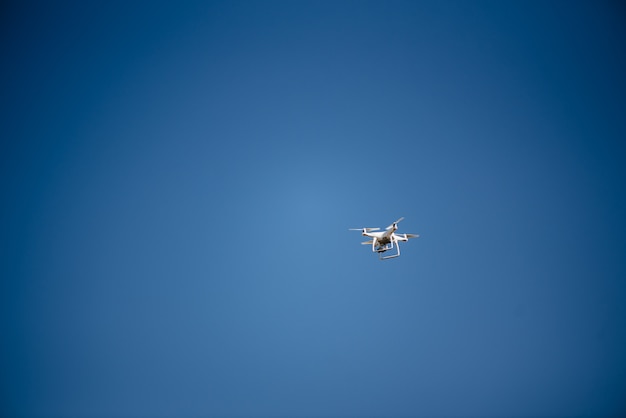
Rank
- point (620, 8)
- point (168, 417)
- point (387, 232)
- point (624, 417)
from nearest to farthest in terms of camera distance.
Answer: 1. point (387, 232)
2. point (624, 417)
3. point (168, 417)
4. point (620, 8)

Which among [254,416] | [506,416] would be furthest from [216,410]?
[506,416]

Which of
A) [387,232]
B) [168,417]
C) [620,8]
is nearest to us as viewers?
[387,232]

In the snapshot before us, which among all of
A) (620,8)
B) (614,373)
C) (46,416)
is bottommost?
(46,416)

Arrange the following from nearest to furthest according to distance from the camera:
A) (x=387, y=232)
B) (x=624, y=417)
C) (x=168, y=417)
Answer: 1. (x=387, y=232)
2. (x=624, y=417)
3. (x=168, y=417)

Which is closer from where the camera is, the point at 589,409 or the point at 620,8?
the point at 589,409

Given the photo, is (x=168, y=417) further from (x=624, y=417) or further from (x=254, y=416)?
(x=624, y=417)

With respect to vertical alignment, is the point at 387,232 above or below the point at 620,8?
below

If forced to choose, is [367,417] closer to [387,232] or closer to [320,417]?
[320,417]

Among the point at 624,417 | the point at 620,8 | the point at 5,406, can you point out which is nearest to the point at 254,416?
the point at 5,406

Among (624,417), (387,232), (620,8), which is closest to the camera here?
(387,232)
